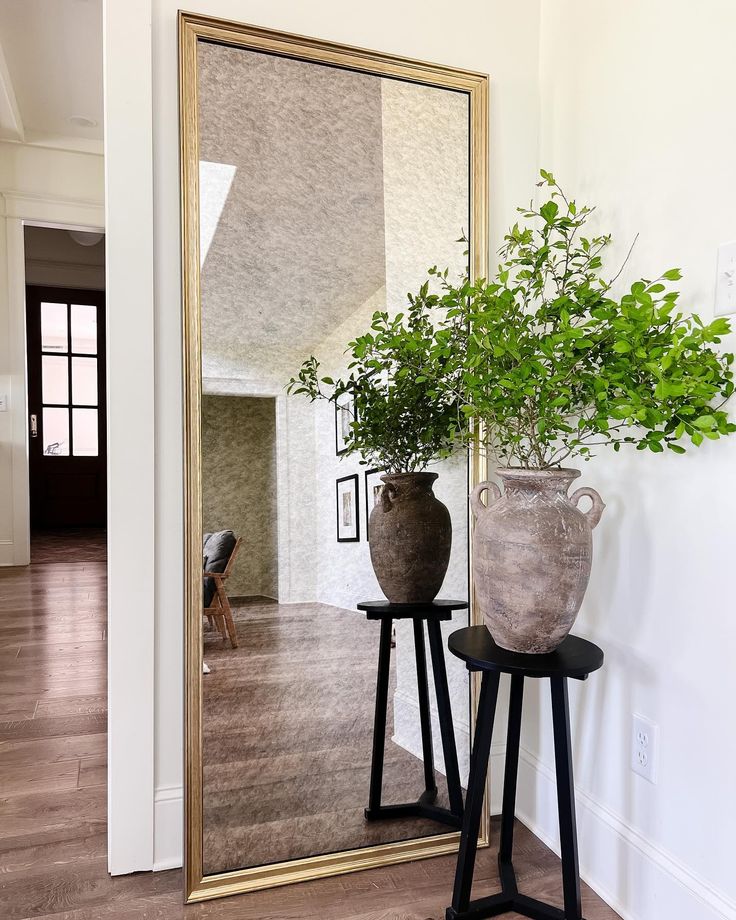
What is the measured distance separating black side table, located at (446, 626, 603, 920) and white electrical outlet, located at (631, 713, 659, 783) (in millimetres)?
181

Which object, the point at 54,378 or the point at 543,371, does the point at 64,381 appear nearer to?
the point at 54,378

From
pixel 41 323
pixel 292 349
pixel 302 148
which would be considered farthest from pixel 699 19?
pixel 41 323

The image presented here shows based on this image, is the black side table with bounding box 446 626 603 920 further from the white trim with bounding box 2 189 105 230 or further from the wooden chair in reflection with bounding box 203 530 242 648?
the white trim with bounding box 2 189 105 230

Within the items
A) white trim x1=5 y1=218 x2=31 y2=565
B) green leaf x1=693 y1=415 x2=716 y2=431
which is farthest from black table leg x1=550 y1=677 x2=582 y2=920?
white trim x1=5 y1=218 x2=31 y2=565

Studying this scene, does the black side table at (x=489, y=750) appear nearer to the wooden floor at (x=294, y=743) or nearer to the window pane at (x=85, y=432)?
the wooden floor at (x=294, y=743)

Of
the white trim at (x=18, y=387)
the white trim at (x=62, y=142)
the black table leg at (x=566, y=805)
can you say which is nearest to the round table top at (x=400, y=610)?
the black table leg at (x=566, y=805)

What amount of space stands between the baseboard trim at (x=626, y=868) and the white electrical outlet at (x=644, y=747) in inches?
5.3

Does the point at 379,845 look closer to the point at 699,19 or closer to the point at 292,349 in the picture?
the point at 292,349

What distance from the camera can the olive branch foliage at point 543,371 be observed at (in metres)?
1.15

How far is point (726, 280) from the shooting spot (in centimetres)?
122

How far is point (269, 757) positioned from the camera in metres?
1.62

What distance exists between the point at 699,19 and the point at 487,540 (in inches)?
41.0

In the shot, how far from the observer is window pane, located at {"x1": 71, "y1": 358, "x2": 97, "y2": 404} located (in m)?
7.77

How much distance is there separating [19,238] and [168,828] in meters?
5.17
